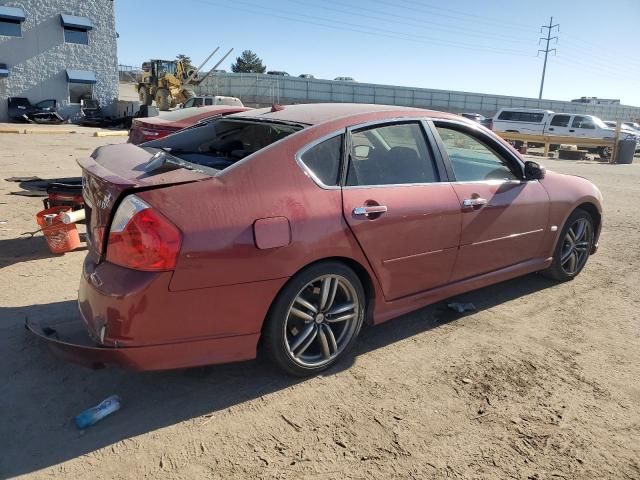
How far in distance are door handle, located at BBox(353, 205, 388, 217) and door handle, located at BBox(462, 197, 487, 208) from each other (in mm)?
798

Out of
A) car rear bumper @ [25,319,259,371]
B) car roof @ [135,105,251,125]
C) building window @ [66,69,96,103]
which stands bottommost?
car rear bumper @ [25,319,259,371]

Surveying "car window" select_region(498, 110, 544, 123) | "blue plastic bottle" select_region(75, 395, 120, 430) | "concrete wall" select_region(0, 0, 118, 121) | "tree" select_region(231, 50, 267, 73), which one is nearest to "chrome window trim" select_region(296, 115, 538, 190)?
"blue plastic bottle" select_region(75, 395, 120, 430)

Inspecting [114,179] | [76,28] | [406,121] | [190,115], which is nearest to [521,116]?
[190,115]

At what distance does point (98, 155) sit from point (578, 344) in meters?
3.68

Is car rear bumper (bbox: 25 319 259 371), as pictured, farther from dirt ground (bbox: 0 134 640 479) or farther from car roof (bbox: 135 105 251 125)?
car roof (bbox: 135 105 251 125)

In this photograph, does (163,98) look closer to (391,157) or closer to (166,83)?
(166,83)

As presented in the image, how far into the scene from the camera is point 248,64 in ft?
270

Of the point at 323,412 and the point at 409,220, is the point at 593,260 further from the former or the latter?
the point at 323,412

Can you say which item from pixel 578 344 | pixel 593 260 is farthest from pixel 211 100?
pixel 578 344

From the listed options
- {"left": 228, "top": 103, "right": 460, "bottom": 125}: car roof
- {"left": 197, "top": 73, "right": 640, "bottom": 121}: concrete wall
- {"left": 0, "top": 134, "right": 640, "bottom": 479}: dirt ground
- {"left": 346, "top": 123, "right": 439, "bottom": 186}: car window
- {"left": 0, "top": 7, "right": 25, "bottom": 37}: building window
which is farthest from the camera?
{"left": 197, "top": 73, "right": 640, "bottom": 121}: concrete wall

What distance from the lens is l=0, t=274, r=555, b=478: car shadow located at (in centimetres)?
252

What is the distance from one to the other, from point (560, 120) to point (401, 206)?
83.1ft

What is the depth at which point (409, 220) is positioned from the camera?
3359 mm

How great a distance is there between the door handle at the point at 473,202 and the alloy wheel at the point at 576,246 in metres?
1.43
